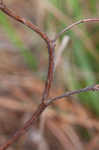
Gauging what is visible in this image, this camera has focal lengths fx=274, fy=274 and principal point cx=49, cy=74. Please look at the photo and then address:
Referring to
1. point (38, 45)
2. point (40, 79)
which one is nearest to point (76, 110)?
point (40, 79)

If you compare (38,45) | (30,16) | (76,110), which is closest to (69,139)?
(76,110)

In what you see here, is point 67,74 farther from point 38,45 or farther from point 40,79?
point 38,45

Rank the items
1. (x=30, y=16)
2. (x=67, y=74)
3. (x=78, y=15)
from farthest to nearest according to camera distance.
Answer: (x=30, y=16) < (x=67, y=74) < (x=78, y=15)

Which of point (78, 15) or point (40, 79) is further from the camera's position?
point (40, 79)

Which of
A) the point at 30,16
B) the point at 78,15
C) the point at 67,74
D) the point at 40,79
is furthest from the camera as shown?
the point at 30,16

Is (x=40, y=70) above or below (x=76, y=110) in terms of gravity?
above

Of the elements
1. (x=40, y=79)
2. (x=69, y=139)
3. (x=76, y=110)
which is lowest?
(x=69, y=139)

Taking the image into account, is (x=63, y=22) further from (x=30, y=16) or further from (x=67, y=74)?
(x=30, y=16)
